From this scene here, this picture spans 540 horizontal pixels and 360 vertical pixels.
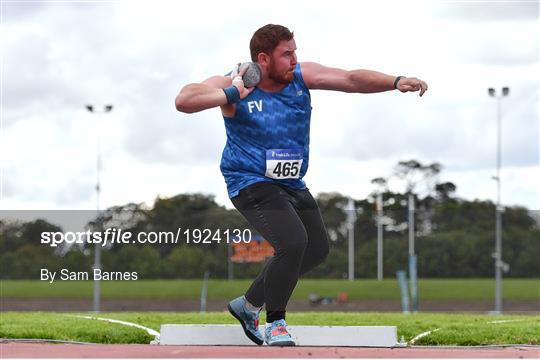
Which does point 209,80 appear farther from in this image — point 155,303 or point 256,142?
point 155,303

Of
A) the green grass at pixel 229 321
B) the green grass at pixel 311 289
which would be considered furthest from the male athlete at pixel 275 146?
the green grass at pixel 311 289

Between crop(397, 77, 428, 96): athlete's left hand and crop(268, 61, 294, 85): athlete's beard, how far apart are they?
28.7 inches

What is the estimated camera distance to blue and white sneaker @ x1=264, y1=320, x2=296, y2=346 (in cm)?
724

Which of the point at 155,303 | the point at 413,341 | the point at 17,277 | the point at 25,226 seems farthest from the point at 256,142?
the point at 155,303

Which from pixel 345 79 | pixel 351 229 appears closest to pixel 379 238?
pixel 351 229

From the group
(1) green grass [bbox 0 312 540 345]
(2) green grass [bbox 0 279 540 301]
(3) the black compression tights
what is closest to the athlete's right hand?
(3) the black compression tights

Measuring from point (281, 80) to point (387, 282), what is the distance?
43.7 metres

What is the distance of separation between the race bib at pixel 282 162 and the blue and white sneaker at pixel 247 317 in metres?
1.03

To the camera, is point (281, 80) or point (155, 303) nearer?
point (281, 80)

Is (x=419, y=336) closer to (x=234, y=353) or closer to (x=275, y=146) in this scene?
(x=275, y=146)

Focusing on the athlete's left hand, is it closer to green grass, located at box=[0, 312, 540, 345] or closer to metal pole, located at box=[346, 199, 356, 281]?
green grass, located at box=[0, 312, 540, 345]

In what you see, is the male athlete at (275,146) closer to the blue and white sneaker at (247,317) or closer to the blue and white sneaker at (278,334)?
the blue and white sneaker at (278,334)

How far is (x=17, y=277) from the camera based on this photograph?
35719 mm

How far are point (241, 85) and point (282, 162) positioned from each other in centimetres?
57
